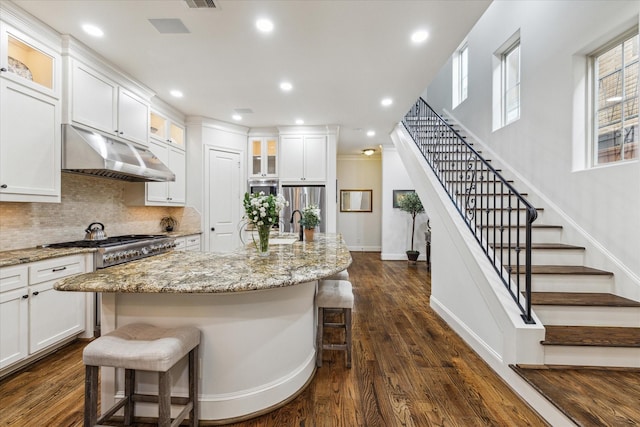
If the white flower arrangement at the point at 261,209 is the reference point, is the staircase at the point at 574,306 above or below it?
below

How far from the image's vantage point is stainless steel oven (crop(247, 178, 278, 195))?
5508 mm

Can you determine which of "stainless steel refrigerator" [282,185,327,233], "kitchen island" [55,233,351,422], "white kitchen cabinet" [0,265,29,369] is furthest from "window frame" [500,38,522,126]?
"white kitchen cabinet" [0,265,29,369]

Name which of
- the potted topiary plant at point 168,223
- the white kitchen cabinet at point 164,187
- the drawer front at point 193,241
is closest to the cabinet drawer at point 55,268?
the white kitchen cabinet at point 164,187

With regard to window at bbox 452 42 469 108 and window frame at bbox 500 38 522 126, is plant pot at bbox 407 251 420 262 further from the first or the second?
window at bbox 452 42 469 108

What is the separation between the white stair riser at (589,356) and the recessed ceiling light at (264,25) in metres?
3.33

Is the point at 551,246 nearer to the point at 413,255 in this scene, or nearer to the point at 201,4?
the point at 413,255

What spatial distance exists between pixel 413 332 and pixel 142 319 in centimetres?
245

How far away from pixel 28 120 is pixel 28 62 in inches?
24.7

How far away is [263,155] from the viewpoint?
18.3 ft

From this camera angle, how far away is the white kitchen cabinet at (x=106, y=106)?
280 centimetres

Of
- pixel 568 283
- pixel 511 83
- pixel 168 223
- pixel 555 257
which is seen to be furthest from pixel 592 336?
pixel 168 223

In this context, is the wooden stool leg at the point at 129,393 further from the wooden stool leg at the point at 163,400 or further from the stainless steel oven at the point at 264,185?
the stainless steel oven at the point at 264,185

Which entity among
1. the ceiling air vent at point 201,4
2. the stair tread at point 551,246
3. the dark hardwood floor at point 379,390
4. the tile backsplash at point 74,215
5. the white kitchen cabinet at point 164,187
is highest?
the ceiling air vent at point 201,4

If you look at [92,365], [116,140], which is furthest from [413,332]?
[116,140]
